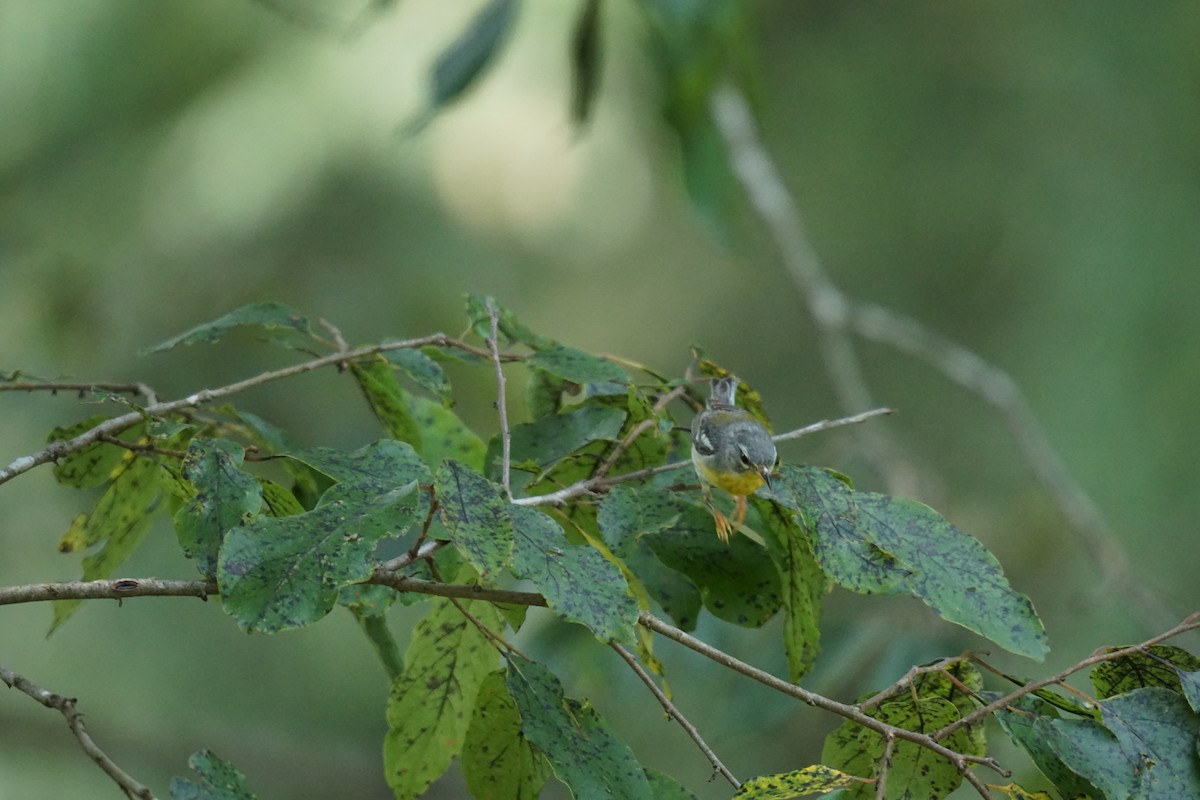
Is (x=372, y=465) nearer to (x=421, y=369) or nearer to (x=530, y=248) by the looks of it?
(x=421, y=369)

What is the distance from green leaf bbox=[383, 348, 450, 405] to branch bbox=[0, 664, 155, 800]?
12.5 inches

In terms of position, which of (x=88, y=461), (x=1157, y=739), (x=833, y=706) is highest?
(x=88, y=461)

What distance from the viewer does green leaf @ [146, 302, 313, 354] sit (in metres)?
0.85

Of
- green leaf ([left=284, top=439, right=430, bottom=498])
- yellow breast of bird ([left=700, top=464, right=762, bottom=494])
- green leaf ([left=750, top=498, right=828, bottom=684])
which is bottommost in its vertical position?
green leaf ([left=750, top=498, right=828, bottom=684])

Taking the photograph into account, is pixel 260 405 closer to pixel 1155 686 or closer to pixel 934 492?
pixel 934 492

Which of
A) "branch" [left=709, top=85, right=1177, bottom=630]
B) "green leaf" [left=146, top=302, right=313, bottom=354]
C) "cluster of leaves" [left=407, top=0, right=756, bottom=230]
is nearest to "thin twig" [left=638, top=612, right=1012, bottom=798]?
"green leaf" [left=146, top=302, right=313, bottom=354]

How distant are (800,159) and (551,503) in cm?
423

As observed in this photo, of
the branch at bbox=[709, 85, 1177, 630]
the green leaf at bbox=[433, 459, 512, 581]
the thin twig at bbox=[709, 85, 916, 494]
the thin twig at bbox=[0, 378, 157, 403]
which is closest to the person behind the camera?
the green leaf at bbox=[433, 459, 512, 581]

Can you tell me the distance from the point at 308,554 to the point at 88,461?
1.09 ft

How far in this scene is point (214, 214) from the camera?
3.25 meters

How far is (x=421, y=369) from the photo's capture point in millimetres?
891

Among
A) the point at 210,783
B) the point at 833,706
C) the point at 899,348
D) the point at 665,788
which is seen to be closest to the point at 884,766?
the point at 833,706

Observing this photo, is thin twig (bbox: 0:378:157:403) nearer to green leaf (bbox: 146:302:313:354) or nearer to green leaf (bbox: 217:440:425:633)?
Result: green leaf (bbox: 146:302:313:354)

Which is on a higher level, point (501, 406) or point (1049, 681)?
point (501, 406)
